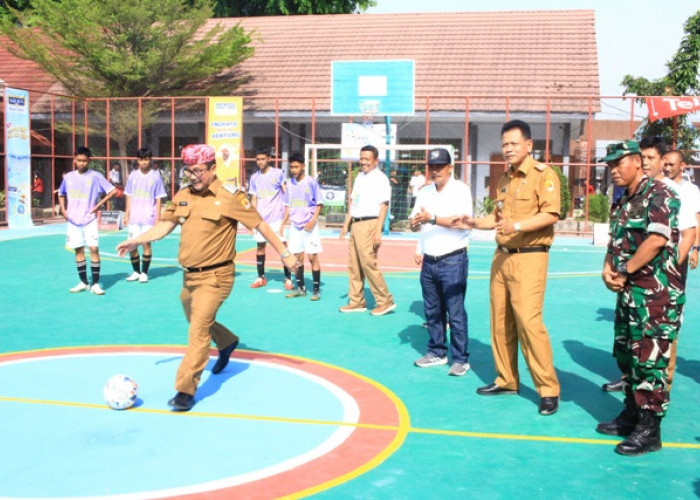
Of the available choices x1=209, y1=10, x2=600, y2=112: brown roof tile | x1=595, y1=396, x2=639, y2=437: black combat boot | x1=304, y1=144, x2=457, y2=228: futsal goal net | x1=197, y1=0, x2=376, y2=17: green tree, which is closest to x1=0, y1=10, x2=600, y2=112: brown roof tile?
x1=209, y1=10, x2=600, y2=112: brown roof tile

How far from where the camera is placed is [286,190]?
11742 millimetres

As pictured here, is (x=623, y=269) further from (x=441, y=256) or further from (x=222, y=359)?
(x=222, y=359)

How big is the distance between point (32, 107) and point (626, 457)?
95.7 ft

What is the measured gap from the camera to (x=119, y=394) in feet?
19.2

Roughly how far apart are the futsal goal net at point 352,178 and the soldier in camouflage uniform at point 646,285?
697 inches

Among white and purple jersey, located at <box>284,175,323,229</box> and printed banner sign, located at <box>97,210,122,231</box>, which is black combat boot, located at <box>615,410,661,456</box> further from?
printed banner sign, located at <box>97,210,122,231</box>

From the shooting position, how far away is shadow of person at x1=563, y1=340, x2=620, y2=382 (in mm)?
7309

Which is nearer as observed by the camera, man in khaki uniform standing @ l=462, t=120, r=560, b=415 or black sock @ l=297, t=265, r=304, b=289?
man in khaki uniform standing @ l=462, t=120, r=560, b=415

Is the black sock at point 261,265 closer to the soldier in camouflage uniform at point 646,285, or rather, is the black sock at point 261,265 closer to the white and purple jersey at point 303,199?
the white and purple jersey at point 303,199

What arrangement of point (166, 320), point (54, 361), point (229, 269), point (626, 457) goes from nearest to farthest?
point (626, 457), point (229, 269), point (54, 361), point (166, 320)

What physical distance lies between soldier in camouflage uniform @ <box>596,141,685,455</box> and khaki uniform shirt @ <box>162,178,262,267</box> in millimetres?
2901

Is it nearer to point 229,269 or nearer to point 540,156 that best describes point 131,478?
point 229,269

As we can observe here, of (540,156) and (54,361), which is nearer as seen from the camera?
(54,361)

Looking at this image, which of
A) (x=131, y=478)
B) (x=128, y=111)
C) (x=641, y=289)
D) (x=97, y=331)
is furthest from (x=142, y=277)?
(x=128, y=111)
